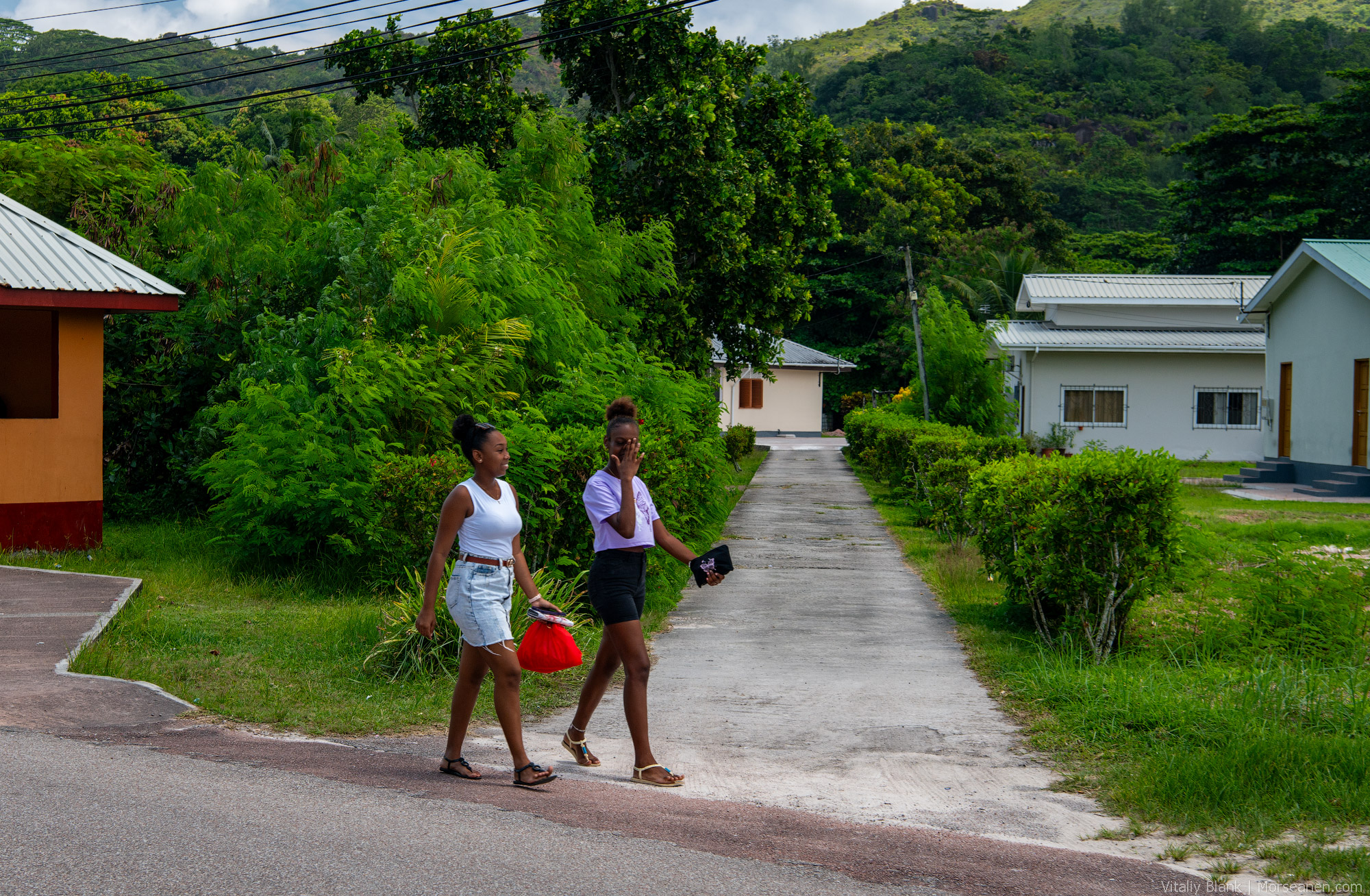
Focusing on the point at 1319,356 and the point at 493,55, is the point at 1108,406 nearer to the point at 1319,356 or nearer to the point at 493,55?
the point at 1319,356

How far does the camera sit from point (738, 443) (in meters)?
32.9

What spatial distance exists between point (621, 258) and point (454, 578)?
37.7ft

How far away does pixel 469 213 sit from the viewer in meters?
13.2

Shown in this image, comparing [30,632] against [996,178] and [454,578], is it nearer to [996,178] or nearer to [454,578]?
[454,578]

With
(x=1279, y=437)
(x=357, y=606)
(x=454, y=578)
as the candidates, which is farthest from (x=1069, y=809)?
(x=1279, y=437)

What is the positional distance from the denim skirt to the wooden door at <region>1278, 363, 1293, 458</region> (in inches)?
954

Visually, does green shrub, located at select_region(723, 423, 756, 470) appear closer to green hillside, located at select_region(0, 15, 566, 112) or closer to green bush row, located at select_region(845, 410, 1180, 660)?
green bush row, located at select_region(845, 410, 1180, 660)

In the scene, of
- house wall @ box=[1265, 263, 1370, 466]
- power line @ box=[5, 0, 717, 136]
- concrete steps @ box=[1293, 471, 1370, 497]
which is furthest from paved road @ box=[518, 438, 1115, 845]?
house wall @ box=[1265, 263, 1370, 466]

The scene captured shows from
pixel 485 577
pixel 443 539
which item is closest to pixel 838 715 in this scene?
pixel 485 577

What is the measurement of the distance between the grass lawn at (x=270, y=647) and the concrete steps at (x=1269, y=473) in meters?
17.7

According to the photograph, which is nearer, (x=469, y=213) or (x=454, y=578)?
(x=454, y=578)

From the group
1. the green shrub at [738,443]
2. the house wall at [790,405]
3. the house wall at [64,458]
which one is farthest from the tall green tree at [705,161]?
the house wall at [790,405]

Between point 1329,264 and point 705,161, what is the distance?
1251cm

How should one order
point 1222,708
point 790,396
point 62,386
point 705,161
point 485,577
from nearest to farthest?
point 485,577
point 1222,708
point 62,386
point 705,161
point 790,396
